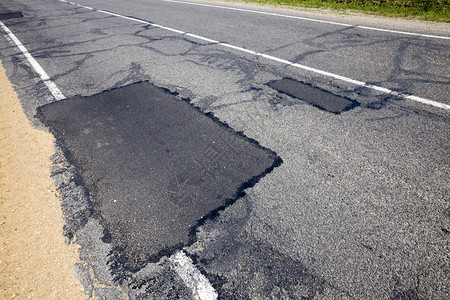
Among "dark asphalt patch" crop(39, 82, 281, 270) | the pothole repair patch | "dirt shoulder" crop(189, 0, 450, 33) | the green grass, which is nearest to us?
"dark asphalt patch" crop(39, 82, 281, 270)

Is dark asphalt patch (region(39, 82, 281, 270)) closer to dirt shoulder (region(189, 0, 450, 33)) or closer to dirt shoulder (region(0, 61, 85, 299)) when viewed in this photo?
dirt shoulder (region(0, 61, 85, 299))

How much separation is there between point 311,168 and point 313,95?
2.02m

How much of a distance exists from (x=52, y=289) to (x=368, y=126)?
13.8 ft

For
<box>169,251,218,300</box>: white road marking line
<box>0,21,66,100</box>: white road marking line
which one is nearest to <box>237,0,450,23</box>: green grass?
<box>169,251,218,300</box>: white road marking line

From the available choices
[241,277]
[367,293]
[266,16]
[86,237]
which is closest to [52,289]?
[86,237]

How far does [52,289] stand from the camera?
215 cm

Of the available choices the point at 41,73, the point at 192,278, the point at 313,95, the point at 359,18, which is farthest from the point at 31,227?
the point at 359,18

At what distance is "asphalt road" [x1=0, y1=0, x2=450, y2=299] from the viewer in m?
2.11

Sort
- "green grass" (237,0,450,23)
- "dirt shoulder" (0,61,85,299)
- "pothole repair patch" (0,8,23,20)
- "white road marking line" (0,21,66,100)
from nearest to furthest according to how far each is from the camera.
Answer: "dirt shoulder" (0,61,85,299) → "white road marking line" (0,21,66,100) → "green grass" (237,0,450,23) → "pothole repair patch" (0,8,23,20)

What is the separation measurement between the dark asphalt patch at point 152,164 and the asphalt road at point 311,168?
0.15 meters

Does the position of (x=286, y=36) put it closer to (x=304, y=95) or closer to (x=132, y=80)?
(x=304, y=95)

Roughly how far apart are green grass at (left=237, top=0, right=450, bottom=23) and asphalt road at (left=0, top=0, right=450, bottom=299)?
3045 mm

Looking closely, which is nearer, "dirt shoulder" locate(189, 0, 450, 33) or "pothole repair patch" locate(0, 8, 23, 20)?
"dirt shoulder" locate(189, 0, 450, 33)

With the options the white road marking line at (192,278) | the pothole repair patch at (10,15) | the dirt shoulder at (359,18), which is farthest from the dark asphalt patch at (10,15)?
the white road marking line at (192,278)
